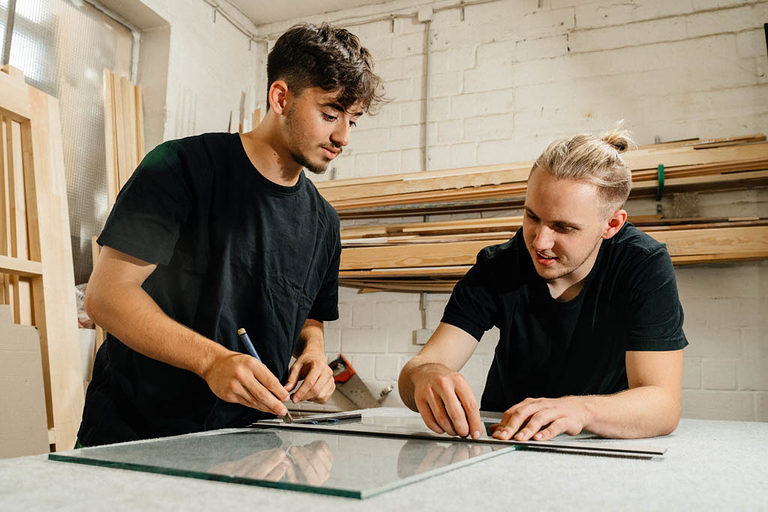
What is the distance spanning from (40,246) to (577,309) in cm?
192

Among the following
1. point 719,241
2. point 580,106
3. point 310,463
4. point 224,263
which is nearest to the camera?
point 310,463

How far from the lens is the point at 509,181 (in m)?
2.94

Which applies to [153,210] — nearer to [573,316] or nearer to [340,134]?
[340,134]

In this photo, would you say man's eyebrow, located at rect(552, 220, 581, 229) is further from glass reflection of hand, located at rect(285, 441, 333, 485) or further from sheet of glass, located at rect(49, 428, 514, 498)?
glass reflection of hand, located at rect(285, 441, 333, 485)

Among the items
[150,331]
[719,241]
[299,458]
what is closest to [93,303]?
[150,331]

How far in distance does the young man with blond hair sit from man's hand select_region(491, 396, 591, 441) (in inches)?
2.3

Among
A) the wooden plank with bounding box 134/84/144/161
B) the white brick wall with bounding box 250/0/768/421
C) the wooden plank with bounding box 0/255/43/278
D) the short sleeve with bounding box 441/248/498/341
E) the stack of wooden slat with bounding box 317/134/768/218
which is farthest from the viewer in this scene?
the wooden plank with bounding box 134/84/144/161

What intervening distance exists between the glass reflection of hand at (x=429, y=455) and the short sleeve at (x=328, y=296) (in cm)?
76

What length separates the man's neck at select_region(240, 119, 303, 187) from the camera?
58.5 inches

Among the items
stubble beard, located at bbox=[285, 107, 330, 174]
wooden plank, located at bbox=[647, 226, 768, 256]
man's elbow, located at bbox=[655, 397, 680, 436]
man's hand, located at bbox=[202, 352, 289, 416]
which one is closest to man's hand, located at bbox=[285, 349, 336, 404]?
man's hand, located at bbox=[202, 352, 289, 416]

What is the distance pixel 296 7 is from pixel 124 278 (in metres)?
3.05

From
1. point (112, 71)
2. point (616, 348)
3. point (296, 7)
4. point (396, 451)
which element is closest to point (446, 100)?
point (296, 7)

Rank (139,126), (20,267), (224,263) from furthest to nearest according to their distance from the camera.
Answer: (139,126) → (20,267) → (224,263)

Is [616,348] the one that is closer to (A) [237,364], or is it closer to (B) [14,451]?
(A) [237,364]
